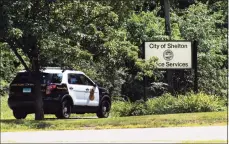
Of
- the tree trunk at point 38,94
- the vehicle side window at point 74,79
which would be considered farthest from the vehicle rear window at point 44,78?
the tree trunk at point 38,94

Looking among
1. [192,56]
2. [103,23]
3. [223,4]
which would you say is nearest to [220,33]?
[223,4]

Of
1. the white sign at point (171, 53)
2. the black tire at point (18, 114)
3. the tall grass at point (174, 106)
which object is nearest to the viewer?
the tall grass at point (174, 106)

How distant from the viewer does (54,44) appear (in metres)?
14.5

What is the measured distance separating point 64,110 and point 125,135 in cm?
549

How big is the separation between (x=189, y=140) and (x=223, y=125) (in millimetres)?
3184

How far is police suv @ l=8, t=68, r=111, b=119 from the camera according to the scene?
16609mm

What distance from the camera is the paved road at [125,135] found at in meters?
10.9

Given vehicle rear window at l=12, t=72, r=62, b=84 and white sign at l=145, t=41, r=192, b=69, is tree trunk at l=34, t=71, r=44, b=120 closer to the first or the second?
vehicle rear window at l=12, t=72, r=62, b=84

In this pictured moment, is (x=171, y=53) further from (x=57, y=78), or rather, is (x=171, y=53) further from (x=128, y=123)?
(x=128, y=123)

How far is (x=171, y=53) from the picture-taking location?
768 inches

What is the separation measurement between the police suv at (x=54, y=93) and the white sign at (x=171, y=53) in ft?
10.1

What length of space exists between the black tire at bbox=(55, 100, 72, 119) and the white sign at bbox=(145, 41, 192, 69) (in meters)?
3.84

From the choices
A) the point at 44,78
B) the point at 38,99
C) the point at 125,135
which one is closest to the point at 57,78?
the point at 44,78

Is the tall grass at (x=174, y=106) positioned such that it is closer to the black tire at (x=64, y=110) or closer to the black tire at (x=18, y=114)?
the black tire at (x=64, y=110)
